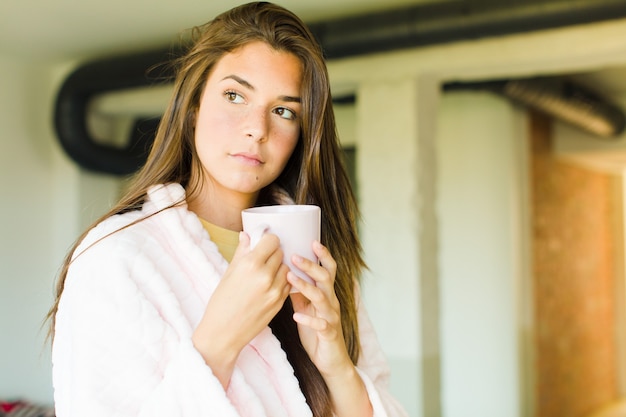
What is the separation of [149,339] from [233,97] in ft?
1.22

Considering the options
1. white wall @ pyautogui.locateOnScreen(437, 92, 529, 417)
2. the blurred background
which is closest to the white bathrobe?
the blurred background

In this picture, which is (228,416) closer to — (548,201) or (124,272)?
(124,272)

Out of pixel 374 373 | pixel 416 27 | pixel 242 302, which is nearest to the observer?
pixel 242 302

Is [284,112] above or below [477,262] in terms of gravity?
above

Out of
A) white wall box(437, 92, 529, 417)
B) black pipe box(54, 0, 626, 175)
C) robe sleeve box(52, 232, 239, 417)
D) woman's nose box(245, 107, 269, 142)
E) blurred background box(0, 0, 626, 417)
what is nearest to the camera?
robe sleeve box(52, 232, 239, 417)

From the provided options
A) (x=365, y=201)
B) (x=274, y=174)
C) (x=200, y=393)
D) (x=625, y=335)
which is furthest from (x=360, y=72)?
(x=625, y=335)

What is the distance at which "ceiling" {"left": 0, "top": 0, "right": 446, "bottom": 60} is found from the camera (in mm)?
3311

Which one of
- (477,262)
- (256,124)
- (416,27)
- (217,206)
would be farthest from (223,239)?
(477,262)

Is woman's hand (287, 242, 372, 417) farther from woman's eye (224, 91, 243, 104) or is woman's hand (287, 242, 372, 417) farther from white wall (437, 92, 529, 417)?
white wall (437, 92, 529, 417)

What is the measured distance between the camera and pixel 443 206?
16.3ft

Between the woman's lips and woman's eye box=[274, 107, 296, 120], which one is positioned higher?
woman's eye box=[274, 107, 296, 120]

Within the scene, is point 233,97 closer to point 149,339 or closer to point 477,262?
point 149,339

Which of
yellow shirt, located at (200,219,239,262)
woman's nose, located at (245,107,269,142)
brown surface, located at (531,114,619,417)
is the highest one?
woman's nose, located at (245,107,269,142)

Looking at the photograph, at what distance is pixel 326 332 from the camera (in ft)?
3.16
